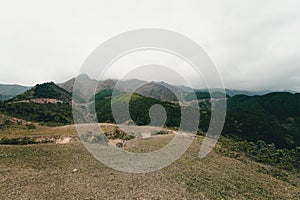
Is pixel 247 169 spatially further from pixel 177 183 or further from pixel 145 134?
pixel 145 134

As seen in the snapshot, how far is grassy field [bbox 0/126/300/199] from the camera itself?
2591 cm

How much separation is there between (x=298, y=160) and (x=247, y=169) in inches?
1004

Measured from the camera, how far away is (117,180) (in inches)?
1163

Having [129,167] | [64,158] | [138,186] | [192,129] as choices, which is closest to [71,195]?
[138,186]

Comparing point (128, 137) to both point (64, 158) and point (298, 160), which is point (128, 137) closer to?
point (64, 158)

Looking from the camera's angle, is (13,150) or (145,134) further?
(145,134)

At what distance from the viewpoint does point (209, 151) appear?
49.3 metres

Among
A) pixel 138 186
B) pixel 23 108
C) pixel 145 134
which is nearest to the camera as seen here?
pixel 138 186

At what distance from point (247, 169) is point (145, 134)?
26959mm

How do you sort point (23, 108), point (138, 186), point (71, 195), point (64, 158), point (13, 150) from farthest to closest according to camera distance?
point (23, 108) → point (13, 150) → point (64, 158) → point (138, 186) → point (71, 195)

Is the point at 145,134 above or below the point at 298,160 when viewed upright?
above

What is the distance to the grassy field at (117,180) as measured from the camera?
25.9m

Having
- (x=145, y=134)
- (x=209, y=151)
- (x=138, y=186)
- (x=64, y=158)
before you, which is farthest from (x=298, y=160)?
(x=64, y=158)

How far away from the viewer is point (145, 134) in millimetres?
61438
